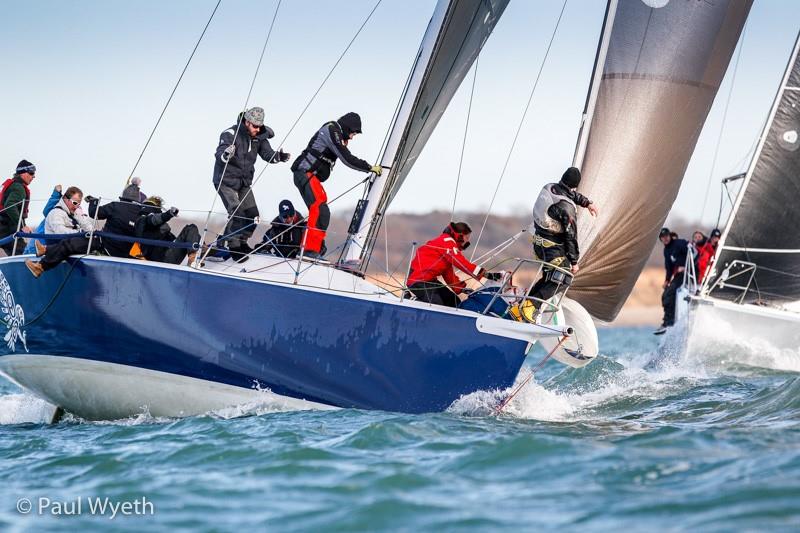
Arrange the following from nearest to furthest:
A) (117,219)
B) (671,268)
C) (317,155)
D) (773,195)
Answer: (117,219)
(317,155)
(773,195)
(671,268)

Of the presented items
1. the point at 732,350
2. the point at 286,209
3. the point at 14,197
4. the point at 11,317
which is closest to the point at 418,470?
the point at 286,209

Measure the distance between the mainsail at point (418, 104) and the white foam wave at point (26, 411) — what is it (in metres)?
2.77

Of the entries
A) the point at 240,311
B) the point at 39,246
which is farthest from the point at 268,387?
the point at 39,246

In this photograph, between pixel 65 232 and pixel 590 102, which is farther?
pixel 590 102

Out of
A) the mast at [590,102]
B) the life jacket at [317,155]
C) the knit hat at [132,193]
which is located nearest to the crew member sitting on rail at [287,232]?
the life jacket at [317,155]

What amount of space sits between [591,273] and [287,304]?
3485 millimetres

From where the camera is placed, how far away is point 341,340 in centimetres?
786

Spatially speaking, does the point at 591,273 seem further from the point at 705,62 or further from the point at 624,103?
the point at 705,62

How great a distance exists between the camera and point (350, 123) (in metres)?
8.88

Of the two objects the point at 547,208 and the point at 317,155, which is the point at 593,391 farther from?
the point at 317,155

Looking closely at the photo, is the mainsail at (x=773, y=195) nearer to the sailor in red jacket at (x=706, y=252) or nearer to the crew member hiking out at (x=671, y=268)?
the sailor in red jacket at (x=706, y=252)

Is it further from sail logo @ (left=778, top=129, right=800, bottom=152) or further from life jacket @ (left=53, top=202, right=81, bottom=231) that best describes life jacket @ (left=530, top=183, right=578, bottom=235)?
sail logo @ (left=778, top=129, right=800, bottom=152)

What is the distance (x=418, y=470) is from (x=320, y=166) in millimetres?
3526

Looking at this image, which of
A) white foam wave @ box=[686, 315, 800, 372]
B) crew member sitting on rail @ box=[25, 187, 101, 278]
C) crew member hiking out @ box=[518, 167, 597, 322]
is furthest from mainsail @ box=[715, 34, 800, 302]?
crew member sitting on rail @ box=[25, 187, 101, 278]
